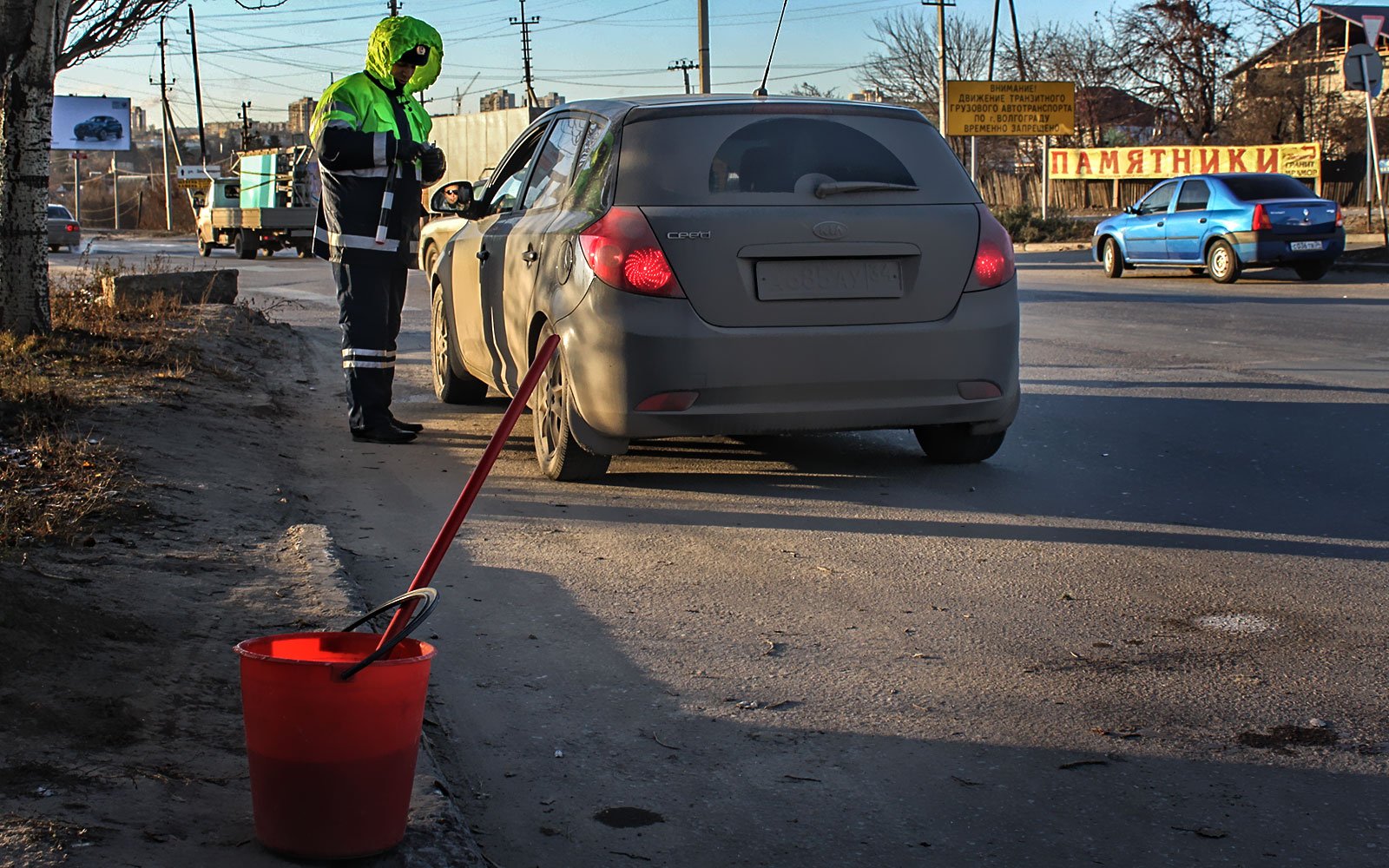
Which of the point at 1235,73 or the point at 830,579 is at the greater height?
the point at 1235,73

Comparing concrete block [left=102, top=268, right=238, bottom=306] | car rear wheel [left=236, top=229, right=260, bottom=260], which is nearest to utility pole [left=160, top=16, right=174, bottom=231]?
car rear wheel [left=236, top=229, right=260, bottom=260]

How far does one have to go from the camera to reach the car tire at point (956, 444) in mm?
7074

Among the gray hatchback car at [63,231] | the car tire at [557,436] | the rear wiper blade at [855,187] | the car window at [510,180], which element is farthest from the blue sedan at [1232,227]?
the gray hatchback car at [63,231]

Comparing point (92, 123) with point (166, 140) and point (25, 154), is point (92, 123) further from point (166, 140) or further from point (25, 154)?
point (25, 154)

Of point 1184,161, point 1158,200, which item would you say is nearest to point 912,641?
point 1158,200

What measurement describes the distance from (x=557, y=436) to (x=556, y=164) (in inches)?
54.9

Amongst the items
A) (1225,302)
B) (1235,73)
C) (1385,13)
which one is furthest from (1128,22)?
(1225,302)

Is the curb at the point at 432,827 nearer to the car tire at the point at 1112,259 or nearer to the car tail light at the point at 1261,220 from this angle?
the car tail light at the point at 1261,220

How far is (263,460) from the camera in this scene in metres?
7.22

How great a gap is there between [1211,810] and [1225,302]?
14.9 metres

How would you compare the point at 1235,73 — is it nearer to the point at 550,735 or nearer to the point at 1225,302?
the point at 1225,302

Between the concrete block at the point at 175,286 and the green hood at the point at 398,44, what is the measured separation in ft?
18.7

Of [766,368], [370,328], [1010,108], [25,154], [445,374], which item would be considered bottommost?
[445,374]

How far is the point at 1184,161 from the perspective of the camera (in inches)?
1692
